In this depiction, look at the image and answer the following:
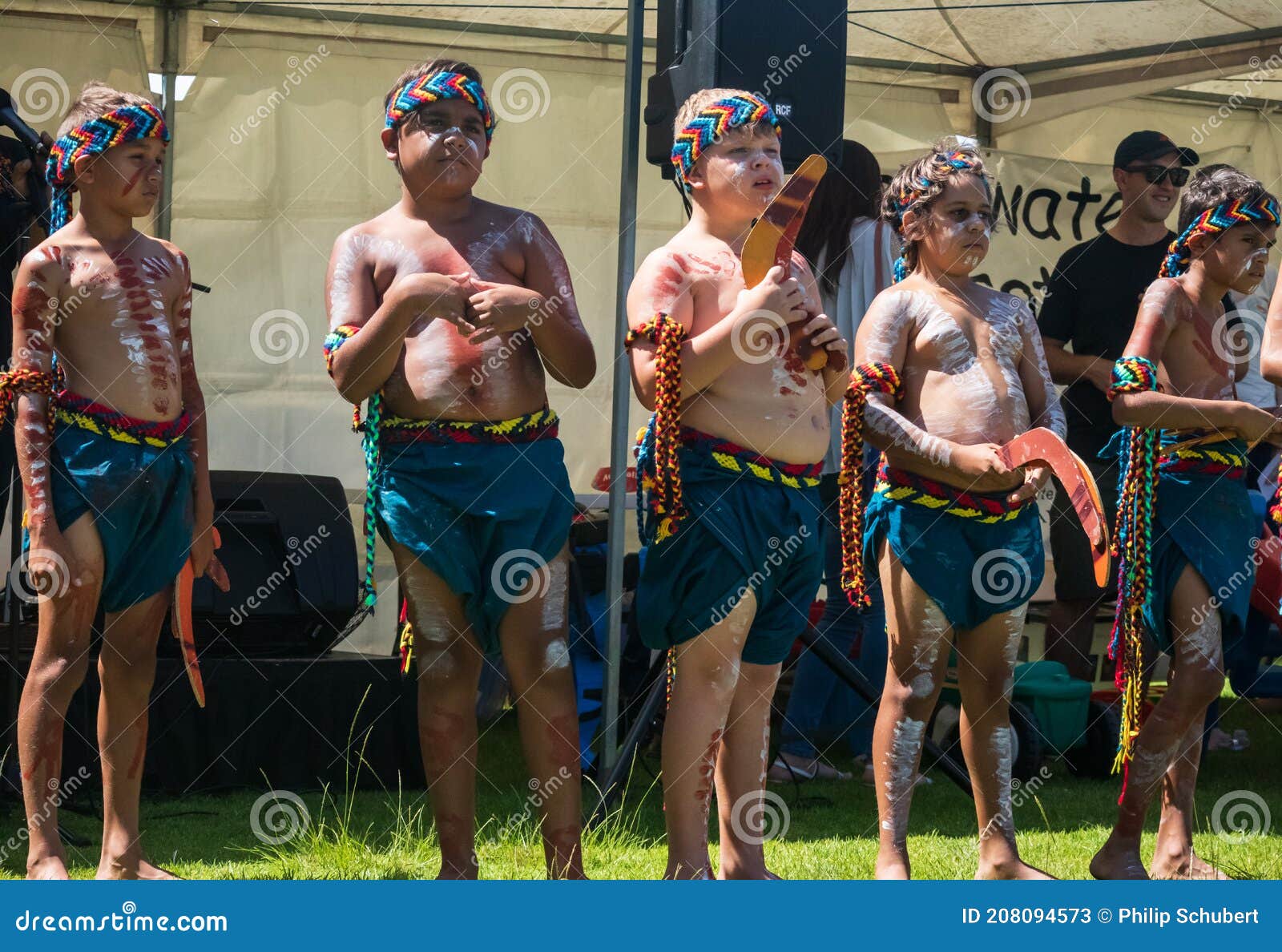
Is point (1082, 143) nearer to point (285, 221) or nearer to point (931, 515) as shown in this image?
point (285, 221)

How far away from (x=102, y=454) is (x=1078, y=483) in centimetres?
187

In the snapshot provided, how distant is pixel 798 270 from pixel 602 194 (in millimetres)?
3362

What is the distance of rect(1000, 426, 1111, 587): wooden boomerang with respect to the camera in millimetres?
2920

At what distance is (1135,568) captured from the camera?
348cm

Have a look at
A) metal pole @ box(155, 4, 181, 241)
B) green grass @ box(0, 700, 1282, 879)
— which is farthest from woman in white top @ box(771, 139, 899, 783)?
metal pole @ box(155, 4, 181, 241)

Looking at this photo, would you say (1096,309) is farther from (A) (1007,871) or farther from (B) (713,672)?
(B) (713,672)

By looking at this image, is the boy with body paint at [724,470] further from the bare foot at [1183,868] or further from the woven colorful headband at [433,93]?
the bare foot at [1183,868]

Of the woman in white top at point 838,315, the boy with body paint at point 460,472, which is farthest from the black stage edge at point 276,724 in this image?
the boy with body paint at point 460,472

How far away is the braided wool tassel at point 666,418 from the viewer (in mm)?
2920

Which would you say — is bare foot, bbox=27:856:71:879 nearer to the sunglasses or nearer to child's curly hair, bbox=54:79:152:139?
child's curly hair, bbox=54:79:152:139

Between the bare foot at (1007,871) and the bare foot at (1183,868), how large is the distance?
399 millimetres

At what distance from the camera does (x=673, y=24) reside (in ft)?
12.9

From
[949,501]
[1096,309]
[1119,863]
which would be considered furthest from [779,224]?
[1096,309]

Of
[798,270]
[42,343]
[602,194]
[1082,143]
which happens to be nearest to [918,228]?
[798,270]
